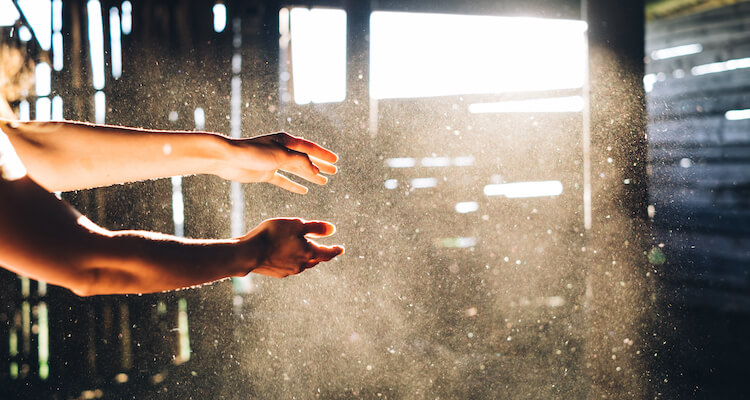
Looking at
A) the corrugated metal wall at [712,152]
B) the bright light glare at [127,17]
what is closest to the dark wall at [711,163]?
the corrugated metal wall at [712,152]

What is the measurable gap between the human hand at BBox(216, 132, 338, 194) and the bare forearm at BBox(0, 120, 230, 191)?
3cm

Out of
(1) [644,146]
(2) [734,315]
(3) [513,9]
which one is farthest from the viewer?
(2) [734,315]

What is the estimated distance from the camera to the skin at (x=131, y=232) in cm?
48

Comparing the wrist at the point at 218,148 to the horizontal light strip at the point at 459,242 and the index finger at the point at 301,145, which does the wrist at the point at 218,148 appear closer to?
the index finger at the point at 301,145

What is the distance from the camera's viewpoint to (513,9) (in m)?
1.68

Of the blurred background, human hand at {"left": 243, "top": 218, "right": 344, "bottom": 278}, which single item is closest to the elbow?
human hand at {"left": 243, "top": 218, "right": 344, "bottom": 278}

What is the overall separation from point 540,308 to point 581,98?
86 cm

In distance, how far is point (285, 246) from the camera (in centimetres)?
65

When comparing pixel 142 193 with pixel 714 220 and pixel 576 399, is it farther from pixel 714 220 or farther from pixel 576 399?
pixel 714 220

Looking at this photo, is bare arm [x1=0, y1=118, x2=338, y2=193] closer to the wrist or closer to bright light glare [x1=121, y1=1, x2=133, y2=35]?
the wrist

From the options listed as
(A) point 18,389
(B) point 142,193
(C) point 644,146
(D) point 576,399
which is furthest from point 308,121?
(A) point 18,389

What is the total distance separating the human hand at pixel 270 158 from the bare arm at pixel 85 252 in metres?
0.38

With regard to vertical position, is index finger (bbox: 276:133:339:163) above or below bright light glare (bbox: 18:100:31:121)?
below

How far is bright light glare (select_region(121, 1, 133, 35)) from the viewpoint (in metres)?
1.66
